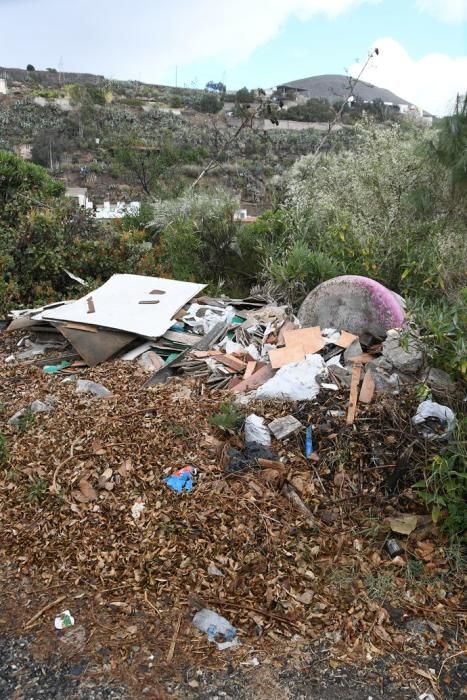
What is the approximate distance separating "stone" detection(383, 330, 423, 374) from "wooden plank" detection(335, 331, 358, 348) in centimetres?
41

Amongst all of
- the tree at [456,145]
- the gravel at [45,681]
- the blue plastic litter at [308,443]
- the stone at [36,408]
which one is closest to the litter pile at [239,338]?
the blue plastic litter at [308,443]

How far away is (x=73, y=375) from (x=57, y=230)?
301 centimetres

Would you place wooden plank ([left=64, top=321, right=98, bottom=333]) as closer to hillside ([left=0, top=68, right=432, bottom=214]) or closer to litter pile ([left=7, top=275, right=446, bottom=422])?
litter pile ([left=7, top=275, right=446, bottom=422])

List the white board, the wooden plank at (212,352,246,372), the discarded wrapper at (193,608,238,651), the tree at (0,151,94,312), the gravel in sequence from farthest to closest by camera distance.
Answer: the tree at (0,151,94,312), the white board, the wooden plank at (212,352,246,372), the discarded wrapper at (193,608,238,651), the gravel

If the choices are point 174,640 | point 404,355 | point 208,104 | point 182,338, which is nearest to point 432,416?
point 404,355

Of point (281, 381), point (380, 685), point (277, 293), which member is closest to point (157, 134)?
point (277, 293)

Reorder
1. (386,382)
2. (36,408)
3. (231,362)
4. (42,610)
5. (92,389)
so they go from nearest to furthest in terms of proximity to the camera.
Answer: (42,610) → (386,382) → (36,408) → (92,389) → (231,362)

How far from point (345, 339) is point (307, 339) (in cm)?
28

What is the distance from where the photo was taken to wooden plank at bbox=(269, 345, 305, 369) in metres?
4.15

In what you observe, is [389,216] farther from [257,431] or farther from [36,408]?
[36,408]

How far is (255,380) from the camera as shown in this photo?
4.18 meters

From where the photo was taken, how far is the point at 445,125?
7.25 m

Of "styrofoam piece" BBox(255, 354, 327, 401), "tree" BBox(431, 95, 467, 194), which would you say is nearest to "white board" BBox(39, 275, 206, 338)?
"styrofoam piece" BBox(255, 354, 327, 401)

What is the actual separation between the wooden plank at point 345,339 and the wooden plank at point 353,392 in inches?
13.5
